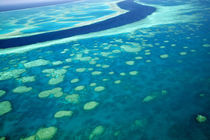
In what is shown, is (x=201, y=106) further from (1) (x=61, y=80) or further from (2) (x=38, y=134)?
(1) (x=61, y=80)

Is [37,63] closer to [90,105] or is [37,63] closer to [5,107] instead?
[5,107]

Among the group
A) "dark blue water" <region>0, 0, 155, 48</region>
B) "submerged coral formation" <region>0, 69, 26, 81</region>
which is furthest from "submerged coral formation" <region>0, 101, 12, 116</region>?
"dark blue water" <region>0, 0, 155, 48</region>

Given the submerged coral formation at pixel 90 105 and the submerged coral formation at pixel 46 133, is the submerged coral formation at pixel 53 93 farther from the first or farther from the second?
the submerged coral formation at pixel 46 133

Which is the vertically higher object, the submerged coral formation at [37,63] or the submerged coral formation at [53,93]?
the submerged coral formation at [37,63]

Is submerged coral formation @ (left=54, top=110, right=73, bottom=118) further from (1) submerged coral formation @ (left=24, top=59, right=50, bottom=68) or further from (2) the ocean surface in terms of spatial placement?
(1) submerged coral formation @ (left=24, top=59, right=50, bottom=68)

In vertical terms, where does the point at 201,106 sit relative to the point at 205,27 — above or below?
below

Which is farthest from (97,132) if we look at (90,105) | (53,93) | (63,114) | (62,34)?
(62,34)

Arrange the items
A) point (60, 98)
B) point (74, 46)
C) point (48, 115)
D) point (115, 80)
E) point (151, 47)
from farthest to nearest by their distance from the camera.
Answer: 1. point (74, 46)
2. point (151, 47)
3. point (115, 80)
4. point (60, 98)
5. point (48, 115)

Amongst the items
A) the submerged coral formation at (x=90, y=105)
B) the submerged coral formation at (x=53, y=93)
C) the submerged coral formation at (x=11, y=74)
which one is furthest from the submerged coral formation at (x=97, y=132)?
the submerged coral formation at (x=11, y=74)

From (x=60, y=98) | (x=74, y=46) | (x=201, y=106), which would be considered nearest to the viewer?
(x=201, y=106)

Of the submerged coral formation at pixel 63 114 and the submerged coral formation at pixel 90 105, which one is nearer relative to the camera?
the submerged coral formation at pixel 63 114

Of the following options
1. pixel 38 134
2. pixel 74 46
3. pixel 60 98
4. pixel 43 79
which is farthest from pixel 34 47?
pixel 38 134
